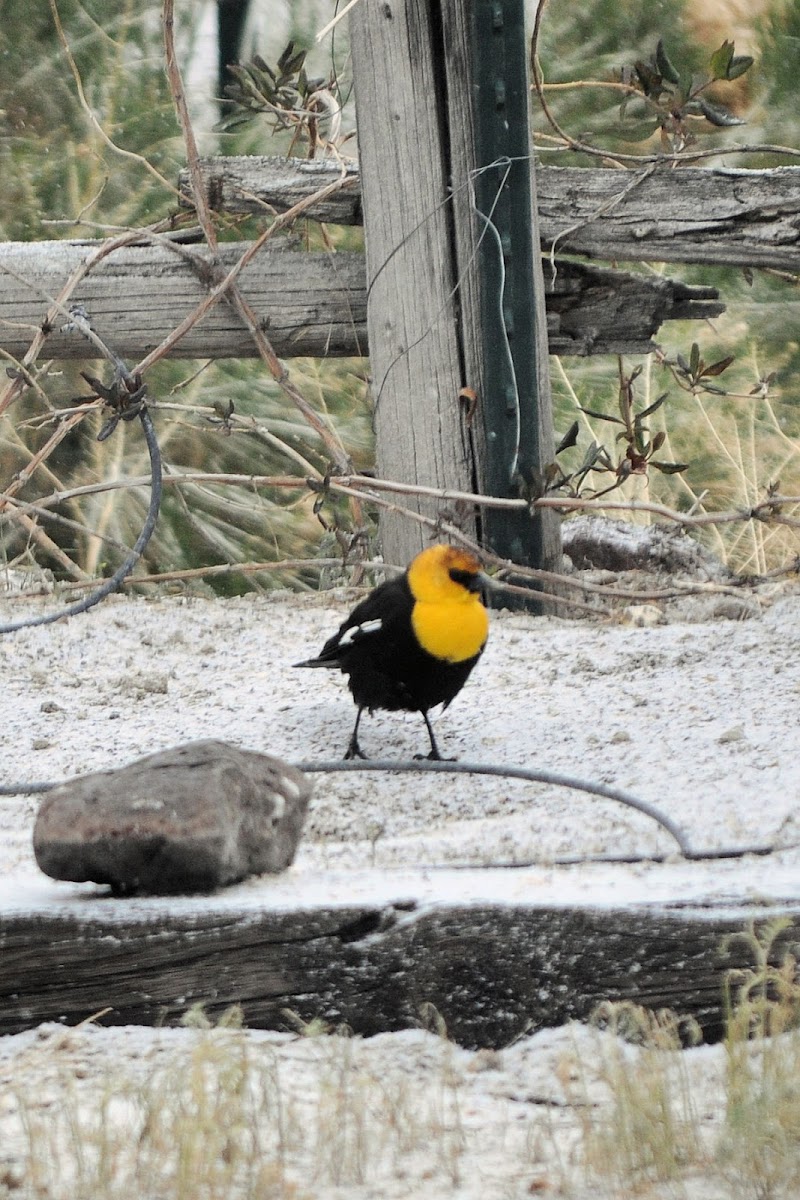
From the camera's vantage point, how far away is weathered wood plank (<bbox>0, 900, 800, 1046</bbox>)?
1.59 m

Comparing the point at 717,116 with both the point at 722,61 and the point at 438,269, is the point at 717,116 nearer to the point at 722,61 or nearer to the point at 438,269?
the point at 722,61

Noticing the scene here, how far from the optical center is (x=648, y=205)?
3.58 meters

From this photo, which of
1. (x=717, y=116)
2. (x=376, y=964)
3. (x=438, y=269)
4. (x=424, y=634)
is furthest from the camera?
(x=717, y=116)

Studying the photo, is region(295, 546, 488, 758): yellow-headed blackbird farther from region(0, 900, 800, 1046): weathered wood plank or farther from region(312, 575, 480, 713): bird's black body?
region(0, 900, 800, 1046): weathered wood plank

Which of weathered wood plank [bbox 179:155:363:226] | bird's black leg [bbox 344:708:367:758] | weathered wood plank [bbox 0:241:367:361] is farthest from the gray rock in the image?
weathered wood plank [bbox 179:155:363:226]

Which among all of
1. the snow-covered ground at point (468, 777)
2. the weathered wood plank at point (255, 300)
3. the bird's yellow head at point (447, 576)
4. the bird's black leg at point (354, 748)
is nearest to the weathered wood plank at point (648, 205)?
the weathered wood plank at point (255, 300)

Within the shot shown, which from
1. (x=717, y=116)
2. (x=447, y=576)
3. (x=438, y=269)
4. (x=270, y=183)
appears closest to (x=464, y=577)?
(x=447, y=576)

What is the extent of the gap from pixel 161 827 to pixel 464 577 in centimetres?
102

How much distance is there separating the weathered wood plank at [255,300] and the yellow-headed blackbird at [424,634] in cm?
129

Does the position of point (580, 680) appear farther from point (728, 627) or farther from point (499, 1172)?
point (499, 1172)

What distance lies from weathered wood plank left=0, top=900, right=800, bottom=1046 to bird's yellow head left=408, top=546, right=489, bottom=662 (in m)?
0.94

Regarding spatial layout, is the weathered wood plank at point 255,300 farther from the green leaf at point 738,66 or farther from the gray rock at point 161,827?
the gray rock at point 161,827

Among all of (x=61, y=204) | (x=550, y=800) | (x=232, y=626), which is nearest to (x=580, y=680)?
(x=550, y=800)

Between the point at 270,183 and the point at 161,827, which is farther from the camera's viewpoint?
the point at 270,183
